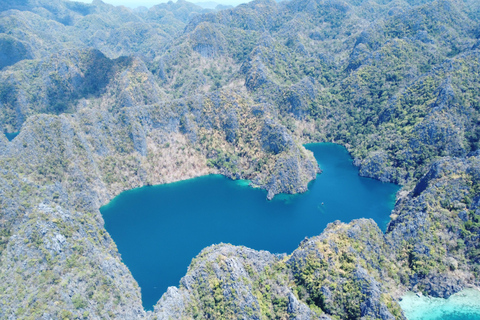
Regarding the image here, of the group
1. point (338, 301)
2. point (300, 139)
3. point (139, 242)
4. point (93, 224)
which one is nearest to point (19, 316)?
point (93, 224)

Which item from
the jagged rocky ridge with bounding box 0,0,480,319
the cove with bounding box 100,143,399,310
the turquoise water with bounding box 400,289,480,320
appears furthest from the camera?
the cove with bounding box 100,143,399,310

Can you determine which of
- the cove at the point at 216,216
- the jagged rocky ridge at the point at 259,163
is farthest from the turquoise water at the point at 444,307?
the cove at the point at 216,216

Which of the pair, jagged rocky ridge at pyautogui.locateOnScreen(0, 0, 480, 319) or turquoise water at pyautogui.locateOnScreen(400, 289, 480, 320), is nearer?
jagged rocky ridge at pyautogui.locateOnScreen(0, 0, 480, 319)

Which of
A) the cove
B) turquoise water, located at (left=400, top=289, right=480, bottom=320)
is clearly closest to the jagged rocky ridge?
turquoise water, located at (left=400, top=289, right=480, bottom=320)

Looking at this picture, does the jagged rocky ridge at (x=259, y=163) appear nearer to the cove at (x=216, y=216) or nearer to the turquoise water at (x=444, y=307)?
the turquoise water at (x=444, y=307)

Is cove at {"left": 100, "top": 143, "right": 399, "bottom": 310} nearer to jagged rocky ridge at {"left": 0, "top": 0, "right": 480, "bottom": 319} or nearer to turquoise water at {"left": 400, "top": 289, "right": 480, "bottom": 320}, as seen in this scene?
jagged rocky ridge at {"left": 0, "top": 0, "right": 480, "bottom": 319}

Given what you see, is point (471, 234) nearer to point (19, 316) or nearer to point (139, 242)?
point (139, 242)

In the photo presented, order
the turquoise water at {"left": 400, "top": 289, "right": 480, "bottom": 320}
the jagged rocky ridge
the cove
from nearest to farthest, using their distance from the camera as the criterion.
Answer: the jagged rocky ridge
the turquoise water at {"left": 400, "top": 289, "right": 480, "bottom": 320}
the cove
